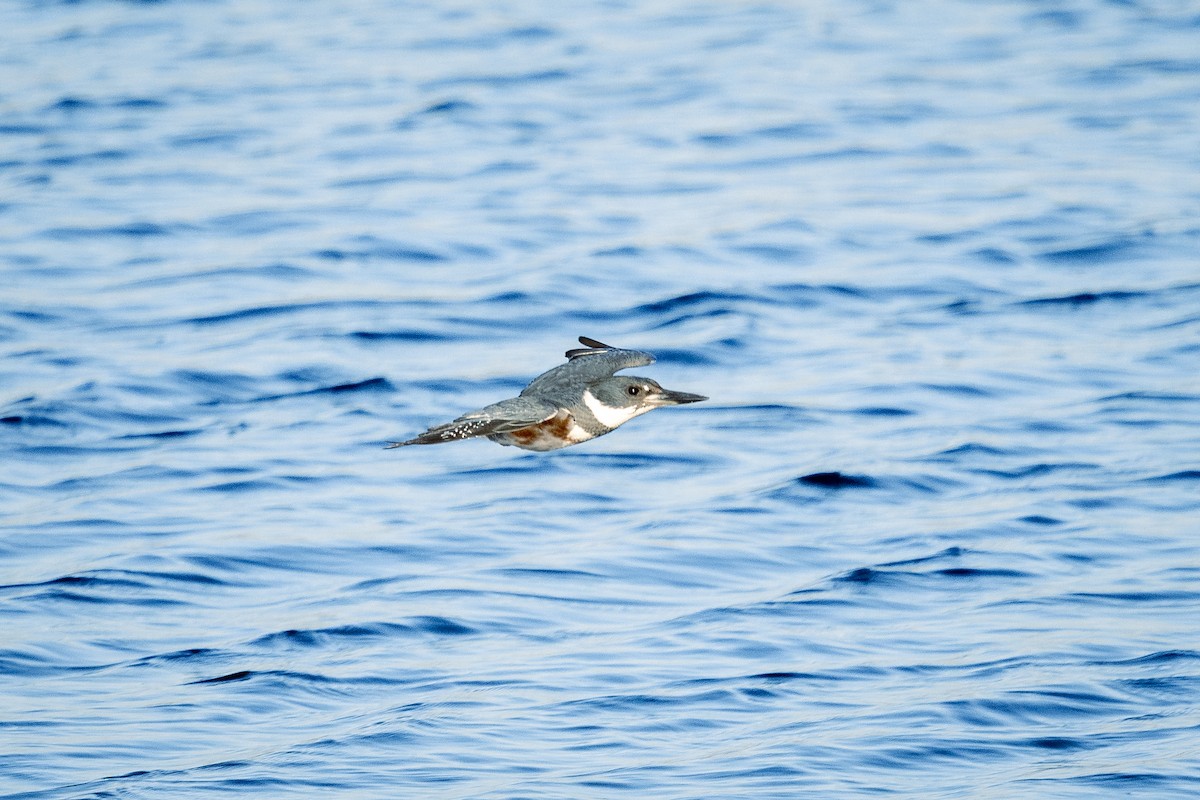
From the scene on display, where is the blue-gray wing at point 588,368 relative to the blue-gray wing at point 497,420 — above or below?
below

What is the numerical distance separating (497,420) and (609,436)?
24.1 feet

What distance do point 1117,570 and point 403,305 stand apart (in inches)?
310

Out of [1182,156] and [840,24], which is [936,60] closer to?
[840,24]

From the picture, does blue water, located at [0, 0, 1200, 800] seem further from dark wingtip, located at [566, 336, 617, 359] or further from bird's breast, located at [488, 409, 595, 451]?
bird's breast, located at [488, 409, 595, 451]

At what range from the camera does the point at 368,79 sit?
2711 cm

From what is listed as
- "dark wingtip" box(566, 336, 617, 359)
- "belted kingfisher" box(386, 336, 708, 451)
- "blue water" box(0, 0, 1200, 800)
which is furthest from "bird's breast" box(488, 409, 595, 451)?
"blue water" box(0, 0, 1200, 800)

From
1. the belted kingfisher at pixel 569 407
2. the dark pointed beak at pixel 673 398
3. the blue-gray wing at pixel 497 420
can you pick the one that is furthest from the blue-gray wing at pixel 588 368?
the blue-gray wing at pixel 497 420

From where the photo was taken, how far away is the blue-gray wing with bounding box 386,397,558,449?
7.13 metres

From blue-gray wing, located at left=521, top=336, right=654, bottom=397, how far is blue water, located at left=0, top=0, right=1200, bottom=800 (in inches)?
85.4

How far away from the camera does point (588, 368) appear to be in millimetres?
8250

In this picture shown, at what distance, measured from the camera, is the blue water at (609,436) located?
1014 centimetres

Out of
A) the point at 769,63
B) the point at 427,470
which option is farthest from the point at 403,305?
the point at 769,63

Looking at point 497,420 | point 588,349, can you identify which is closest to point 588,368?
point 588,349

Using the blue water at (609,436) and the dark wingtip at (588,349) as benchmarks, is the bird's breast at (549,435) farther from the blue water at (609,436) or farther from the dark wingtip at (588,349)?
the blue water at (609,436)
